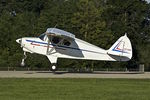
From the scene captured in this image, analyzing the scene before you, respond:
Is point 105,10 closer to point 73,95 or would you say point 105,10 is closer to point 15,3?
point 15,3

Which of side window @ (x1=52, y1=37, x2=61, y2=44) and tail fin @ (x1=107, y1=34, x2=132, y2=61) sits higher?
side window @ (x1=52, y1=37, x2=61, y2=44)

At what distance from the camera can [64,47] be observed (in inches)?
1396

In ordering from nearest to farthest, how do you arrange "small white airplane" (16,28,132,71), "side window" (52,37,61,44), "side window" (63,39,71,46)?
"small white airplane" (16,28,132,71) < "side window" (52,37,61,44) < "side window" (63,39,71,46)

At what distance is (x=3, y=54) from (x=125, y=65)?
49.2ft


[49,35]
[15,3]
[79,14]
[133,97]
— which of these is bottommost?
[133,97]

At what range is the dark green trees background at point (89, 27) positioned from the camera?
5000 cm

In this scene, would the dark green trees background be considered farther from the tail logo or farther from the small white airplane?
the tail logo

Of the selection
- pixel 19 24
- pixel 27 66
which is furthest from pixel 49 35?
pixel 19 24

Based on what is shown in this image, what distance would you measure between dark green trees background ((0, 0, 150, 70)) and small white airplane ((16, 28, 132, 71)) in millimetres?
10453

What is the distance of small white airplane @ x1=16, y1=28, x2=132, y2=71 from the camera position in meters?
34.9

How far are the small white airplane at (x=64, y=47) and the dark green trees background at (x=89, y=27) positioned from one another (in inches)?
412

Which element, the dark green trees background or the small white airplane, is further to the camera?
the dark green trees background

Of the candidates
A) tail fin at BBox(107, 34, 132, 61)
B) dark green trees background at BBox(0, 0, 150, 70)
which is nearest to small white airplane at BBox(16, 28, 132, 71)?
tail fin at BBox(107, 34, 132, 61)

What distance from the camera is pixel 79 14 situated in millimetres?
53750
